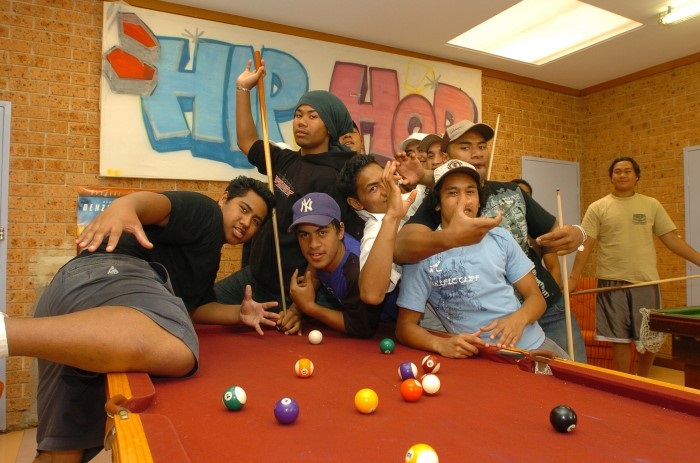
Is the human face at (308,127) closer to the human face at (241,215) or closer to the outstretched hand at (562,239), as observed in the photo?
the human face at (241,215)

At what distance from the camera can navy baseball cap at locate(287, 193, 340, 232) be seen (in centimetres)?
218

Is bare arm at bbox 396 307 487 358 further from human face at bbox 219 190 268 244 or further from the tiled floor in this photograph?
the tiled floor

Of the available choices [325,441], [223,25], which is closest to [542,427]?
[325,441]

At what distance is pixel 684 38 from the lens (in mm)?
5254

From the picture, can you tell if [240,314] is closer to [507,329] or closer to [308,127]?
[308,127]

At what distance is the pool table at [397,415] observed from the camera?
0.96 metres

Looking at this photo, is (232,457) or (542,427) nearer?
(232,457)

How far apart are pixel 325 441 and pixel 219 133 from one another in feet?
12.8

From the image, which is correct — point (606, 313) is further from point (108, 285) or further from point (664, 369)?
point (108, 285)

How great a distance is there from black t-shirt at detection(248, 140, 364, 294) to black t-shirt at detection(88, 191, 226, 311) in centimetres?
44

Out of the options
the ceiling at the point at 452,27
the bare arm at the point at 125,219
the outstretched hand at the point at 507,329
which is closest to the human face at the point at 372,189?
the outstretched hand at the point at 507,329

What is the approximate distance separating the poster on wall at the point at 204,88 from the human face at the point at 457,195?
283 centimetres

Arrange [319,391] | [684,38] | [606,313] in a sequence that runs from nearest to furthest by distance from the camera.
Result: [319,391] < [606,313] < [684,38]

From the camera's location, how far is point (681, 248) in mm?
4246
